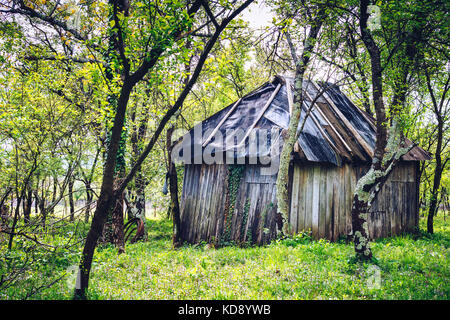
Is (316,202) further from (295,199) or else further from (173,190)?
(173,190)

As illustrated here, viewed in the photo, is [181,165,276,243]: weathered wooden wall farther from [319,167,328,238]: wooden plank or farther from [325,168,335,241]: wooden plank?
[325,168,335,241]: wooden plank

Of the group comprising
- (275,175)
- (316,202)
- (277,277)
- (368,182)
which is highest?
(275,175)

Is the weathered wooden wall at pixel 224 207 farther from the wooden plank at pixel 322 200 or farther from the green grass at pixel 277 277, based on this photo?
the green grass at pixel 277 277

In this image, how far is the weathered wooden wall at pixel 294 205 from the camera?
940 centimetres

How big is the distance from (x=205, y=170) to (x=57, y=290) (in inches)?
285

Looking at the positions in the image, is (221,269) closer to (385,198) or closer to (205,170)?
(205,170)

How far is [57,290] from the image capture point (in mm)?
4551

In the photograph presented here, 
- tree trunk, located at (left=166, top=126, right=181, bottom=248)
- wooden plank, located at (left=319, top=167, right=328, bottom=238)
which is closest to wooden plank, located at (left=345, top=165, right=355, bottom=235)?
wooden plank, located at (left=319, top=167, right=328, bottom=238)

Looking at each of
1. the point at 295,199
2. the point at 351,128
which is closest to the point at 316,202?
the point at 295,199

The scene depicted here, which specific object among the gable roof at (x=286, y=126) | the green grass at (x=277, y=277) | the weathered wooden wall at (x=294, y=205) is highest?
the gable roof at (x=286, y=126)

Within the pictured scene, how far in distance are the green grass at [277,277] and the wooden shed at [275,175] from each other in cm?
229

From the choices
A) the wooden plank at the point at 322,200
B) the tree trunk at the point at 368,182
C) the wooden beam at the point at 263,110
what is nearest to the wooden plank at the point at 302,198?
the wooden plank at the point at 322,200

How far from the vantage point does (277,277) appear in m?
4.93

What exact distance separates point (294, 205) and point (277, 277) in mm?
4641
